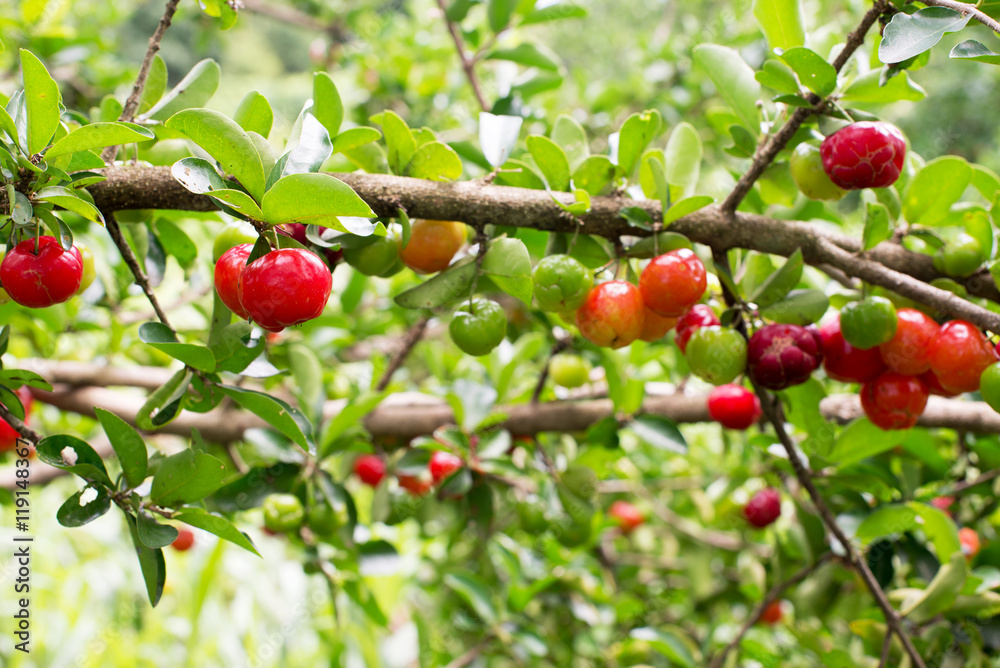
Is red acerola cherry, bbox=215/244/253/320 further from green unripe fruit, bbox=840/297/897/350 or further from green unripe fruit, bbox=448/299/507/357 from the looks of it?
green unripe fruit, bbox=840/297/897/350

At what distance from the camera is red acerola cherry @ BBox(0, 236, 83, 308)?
654mm

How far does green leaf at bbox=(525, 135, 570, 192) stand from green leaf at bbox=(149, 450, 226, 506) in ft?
1.75

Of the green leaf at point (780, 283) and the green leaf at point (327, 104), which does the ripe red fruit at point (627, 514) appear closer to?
the green leaf at point (780, 283)

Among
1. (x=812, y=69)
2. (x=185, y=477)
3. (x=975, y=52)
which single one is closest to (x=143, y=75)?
(x=185, y=477)

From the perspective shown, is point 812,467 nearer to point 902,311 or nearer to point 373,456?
point 902,311

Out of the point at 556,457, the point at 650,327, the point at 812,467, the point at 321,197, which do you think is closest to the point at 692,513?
the point at 556,457

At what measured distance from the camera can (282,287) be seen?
1.93ft

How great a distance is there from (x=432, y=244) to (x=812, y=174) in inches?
20.3

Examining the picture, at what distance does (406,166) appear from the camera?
0.82 metres

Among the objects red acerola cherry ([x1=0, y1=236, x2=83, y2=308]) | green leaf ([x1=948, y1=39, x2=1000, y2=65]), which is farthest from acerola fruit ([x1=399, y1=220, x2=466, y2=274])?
green leaf ([x1=948, y1=39, x2=1000, y2=65])

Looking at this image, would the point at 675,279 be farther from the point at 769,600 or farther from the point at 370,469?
the point at 370,469

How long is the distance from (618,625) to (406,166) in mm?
1488

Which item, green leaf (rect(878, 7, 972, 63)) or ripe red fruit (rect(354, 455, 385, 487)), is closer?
green leaf (rect(878, 7, 972, 63))

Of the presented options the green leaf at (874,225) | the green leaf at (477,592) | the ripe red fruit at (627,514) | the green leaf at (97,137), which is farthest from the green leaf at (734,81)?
the ripe red fruit at (627,514)
